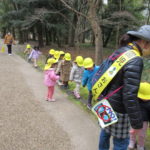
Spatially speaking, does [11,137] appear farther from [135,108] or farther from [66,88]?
[66,88]

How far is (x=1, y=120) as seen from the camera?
452cm

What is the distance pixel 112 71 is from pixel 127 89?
0.88 ft

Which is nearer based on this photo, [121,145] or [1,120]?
[121,145]

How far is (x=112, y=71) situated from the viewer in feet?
7.43

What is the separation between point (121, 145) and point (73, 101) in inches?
133

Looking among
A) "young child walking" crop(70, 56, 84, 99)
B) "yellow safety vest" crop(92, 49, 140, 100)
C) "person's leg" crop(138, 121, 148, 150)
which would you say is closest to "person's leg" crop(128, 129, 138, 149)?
"person's leg" crop(138, 121, 148, 150)

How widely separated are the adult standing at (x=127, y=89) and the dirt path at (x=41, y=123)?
1212mm

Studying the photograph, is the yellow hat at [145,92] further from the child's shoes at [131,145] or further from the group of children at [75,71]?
the group of children at [75,71]

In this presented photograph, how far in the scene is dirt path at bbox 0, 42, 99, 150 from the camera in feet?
12.1

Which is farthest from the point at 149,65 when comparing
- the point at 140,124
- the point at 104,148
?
the point at 140,124

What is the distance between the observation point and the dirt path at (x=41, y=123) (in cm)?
369

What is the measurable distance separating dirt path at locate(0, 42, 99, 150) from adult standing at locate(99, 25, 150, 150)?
121 cm

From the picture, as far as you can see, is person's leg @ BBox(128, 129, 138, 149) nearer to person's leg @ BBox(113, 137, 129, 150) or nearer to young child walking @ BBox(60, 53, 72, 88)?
person's leg @ BBox(113, 137, 129, 150)

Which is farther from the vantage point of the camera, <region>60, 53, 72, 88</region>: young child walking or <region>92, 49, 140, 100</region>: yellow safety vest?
<region>60, 53, 72, 88</region>: young child walking
